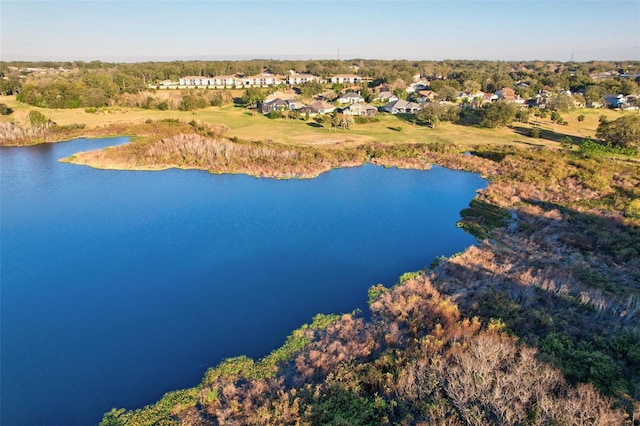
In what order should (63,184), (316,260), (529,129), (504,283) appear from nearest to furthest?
(504,283), (316,260), (63,184), (529,129)

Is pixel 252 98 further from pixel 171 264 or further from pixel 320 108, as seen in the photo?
pixel 171 264

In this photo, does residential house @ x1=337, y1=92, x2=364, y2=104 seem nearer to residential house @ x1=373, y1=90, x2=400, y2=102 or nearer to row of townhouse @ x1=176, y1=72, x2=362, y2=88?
residential house @ x1=373, y1=90, x2=400, y2=102

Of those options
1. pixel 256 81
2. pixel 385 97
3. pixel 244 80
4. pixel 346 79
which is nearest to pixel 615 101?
pixel 385 97

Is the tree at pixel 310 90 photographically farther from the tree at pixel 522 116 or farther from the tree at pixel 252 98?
the tree at pixel 522 116

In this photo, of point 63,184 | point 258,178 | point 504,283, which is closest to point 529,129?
point 258,178

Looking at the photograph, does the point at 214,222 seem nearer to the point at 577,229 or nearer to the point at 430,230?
the point at 430,230

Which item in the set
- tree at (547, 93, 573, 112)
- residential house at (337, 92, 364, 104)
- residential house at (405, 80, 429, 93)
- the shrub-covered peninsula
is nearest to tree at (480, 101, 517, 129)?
tree at (547, 93, 573, 112)
